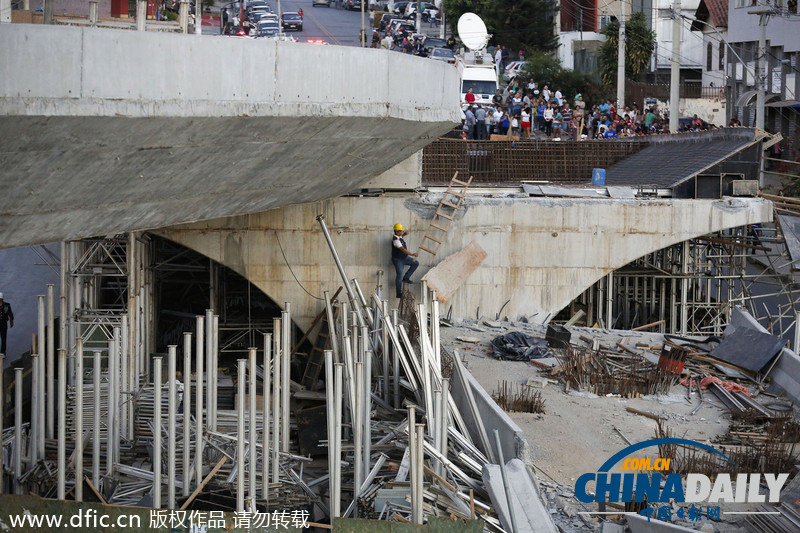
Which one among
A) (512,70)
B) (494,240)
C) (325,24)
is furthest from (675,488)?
(325,24)

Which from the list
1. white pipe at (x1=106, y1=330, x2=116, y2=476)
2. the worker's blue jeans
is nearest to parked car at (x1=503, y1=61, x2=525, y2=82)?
the worker's blue jeans

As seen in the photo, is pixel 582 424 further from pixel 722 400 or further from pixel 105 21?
pixel 105 21

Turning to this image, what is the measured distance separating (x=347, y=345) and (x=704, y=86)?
4462 centimetres

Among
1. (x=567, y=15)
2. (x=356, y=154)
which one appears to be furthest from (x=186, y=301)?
(x=567, y=15)

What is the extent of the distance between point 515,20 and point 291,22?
1350 cm

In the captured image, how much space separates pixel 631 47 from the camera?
5575 centimetres

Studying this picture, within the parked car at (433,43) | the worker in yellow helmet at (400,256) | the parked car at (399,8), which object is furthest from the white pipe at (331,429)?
the parked car at (399,8)

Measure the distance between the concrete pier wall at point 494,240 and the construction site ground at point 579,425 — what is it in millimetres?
3673

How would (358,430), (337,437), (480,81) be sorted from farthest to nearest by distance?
1. (480,81)
2. (358,430)
3. (337,437)

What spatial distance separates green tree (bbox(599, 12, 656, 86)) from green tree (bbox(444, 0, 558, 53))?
592 centimetres

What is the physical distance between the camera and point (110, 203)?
13297 mm

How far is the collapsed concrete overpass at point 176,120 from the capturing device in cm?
1022

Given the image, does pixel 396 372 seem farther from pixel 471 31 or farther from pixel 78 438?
pixel 471 31

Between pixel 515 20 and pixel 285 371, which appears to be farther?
pixel 515 20
